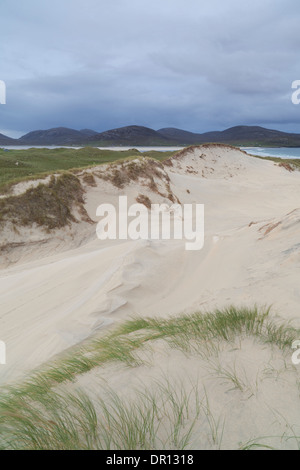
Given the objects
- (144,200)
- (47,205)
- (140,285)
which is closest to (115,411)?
(140,285)

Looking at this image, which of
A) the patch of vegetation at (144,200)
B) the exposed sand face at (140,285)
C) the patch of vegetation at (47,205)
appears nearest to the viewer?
the exposed sand face at (140,285)

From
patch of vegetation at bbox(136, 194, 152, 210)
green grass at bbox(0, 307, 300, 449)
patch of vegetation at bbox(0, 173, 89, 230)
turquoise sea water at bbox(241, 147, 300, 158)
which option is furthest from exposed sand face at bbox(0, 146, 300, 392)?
turquoise sea water at bbox(241, 147, 300, 158)

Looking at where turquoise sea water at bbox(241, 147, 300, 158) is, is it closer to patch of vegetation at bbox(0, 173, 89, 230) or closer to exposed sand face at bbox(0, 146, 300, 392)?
patch of vegetation at bbox(0, 173, 89, 230)

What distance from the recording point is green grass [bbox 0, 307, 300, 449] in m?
1.48

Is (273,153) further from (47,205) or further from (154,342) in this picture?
(154,342)

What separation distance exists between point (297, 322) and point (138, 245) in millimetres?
3303

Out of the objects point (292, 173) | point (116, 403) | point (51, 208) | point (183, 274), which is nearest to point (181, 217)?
point (51, 208)

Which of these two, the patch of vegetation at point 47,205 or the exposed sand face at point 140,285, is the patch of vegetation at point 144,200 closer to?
the patch of vegetation at point 47,205

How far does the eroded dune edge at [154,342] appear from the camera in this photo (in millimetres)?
1554

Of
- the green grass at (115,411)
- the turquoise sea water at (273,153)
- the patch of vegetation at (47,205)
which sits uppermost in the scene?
the turquoise sea water at (273,153)

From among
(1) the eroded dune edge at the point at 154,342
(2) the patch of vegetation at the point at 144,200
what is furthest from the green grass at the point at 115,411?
(2) the patch of vegetation at the point at 144,200

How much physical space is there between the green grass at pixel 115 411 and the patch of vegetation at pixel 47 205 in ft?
21.6
